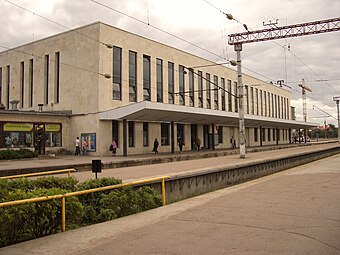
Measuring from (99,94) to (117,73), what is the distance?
3528 millimetres

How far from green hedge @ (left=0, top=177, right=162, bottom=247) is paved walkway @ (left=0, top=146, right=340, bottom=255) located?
A: 1.10 feet

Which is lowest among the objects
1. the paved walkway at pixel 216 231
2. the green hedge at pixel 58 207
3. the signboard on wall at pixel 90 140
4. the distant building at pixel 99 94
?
the paved walkway at pixel 216 231

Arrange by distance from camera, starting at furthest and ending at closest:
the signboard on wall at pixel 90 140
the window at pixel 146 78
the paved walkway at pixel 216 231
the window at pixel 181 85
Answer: the window at pixel 181 85
the window at pixel 146 78
the signboard on wall at pixel 90 140
the paved walkway at pixel 216 231

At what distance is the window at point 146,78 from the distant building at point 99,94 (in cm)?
11

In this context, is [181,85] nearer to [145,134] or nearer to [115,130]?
[145,134]

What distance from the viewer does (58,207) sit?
7160 mm

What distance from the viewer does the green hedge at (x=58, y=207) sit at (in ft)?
21.2

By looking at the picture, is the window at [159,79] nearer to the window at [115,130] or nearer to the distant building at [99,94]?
the distant building at [99,94]

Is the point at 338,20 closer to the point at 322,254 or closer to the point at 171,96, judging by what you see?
the point at 171,96

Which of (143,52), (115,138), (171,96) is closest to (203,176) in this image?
(115,138)

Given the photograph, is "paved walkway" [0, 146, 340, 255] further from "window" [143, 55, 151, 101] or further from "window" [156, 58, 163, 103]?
"window" [156, 58, 163, 103]

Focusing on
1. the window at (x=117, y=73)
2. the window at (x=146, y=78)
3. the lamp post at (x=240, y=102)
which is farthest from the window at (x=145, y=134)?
the lamp post at (x=240, y=102)

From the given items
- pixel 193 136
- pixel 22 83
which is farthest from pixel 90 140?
pixel 193 136

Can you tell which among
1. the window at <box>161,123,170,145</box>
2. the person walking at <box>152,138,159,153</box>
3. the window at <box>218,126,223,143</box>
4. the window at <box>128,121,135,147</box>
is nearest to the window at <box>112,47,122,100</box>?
the window at <box>128,121,135,147</box>
